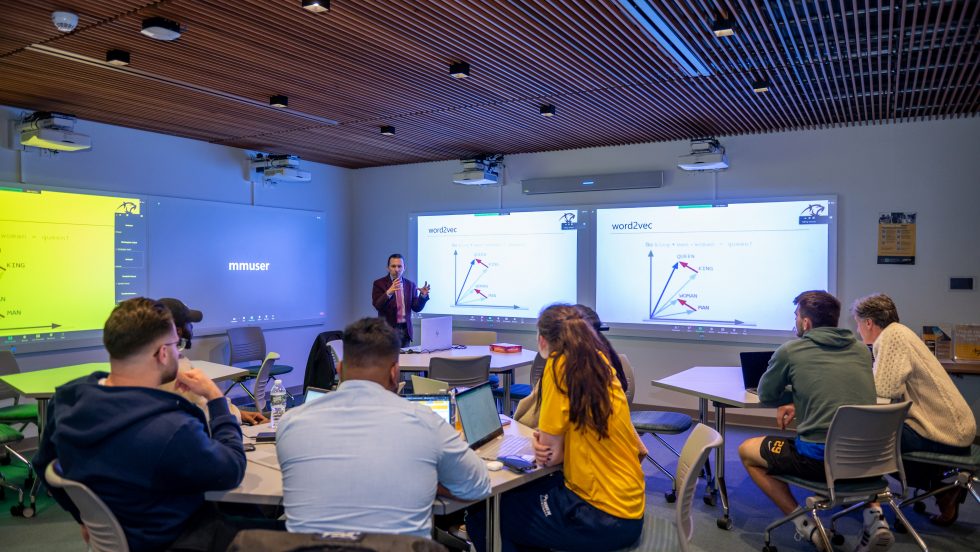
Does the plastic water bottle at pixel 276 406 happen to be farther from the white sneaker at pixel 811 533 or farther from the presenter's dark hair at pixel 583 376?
the white sneaker at pixel 811 533

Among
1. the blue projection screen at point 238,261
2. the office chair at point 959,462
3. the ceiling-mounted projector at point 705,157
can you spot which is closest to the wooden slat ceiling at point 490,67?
the ceiling-mounted projector at point 705,157

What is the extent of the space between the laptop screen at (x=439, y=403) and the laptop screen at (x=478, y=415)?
4.8 inches

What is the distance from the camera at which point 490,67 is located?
14.2 feet

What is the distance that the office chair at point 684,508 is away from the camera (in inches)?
99.7

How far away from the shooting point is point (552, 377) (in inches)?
103

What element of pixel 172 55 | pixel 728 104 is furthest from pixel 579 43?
pixel 172 55

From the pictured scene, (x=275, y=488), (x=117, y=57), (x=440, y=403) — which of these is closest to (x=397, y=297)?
(x=117, y=57)

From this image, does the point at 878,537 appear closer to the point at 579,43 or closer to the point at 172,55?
the point at 579,43

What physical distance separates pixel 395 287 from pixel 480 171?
1.52 meters

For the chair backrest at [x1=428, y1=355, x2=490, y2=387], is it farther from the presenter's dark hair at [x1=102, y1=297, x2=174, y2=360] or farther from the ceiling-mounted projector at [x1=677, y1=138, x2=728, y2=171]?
the presenter's dark hair at [x1=102, y1=297, x2=174, y2=360]

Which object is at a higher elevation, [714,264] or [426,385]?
[714,264]

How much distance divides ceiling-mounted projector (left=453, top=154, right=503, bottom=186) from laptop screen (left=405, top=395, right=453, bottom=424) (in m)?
4.49

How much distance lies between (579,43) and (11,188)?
4.62 meters

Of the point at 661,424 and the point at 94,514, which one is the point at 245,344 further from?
the point at 94,514
